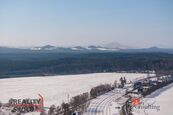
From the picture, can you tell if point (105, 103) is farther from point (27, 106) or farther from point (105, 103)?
point (27, 106)

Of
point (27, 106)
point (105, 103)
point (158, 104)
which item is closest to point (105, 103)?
point (105, 103)

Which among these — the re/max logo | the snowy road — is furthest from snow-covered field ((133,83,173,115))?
the re/max logo

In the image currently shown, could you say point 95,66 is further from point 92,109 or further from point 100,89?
point 92,109

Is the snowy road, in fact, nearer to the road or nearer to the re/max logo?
the road

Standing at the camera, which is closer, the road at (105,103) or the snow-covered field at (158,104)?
the snow-covered field at (158,104)

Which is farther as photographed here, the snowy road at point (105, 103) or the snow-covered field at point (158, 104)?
the snowy road at point (105, 103)

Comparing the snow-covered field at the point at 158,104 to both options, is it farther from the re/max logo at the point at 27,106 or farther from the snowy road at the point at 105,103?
the re/max logo at the point at 27,106

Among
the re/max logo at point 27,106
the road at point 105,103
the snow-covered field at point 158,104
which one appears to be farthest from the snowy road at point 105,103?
the re/max logo at point 27,106

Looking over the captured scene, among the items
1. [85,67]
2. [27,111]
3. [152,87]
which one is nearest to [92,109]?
[27,111]

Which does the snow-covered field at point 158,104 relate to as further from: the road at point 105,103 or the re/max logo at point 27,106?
the re/max logo at point 27,106

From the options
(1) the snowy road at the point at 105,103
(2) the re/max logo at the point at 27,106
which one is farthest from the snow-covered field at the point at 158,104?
(2) the re/max logo at the point at 27,106

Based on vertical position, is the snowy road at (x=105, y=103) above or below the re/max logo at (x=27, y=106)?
below
